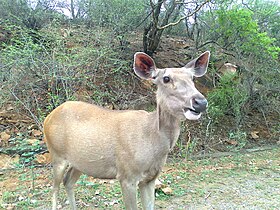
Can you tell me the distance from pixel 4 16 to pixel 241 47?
7106 mm

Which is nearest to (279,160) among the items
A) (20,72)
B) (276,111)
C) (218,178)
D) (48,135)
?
(218,178)

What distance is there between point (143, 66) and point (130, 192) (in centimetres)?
150

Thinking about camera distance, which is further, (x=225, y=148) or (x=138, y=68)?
(x=225, y=148)

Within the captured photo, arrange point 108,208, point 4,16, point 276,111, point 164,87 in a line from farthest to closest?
point 276,111
point 4,16
point 108,208
point 164,87

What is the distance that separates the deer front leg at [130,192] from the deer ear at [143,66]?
4.21 feet

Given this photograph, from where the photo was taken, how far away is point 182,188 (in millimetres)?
5746

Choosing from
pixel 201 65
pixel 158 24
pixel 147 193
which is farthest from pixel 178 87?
pixel 158 24

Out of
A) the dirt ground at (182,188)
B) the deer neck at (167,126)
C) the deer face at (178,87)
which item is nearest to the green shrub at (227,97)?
the dirt ground at (182,188)

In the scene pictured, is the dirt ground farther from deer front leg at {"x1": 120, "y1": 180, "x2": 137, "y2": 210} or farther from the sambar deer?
deer front leg at {"x1": 120, "y1": 180, "x2": 137, "y2": 210}

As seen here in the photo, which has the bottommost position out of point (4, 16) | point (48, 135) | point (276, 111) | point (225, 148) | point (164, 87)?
point (225, 148)

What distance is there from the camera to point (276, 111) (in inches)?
398

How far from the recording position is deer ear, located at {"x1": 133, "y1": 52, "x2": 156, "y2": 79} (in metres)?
3.76

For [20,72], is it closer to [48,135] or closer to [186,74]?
Answer: [48,135]

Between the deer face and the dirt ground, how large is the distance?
→ 2238 millimetres
